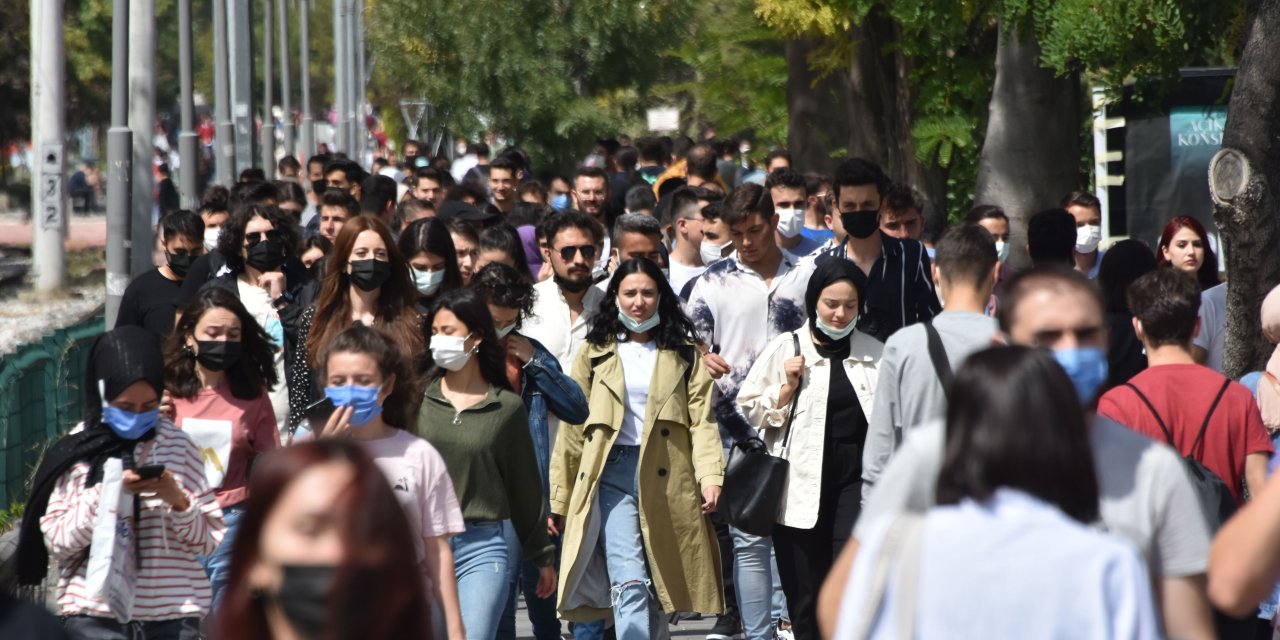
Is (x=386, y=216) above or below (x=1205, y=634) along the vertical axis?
above

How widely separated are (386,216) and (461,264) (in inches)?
118

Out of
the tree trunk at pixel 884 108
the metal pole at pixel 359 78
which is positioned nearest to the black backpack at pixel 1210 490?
the tree trunk at pixel 884 108

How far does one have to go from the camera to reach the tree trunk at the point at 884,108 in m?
15.4

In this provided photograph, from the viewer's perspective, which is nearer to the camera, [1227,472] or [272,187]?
[1227,472]

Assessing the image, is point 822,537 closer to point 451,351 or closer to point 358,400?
point 451,351

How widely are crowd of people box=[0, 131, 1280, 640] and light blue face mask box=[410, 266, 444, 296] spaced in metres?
0.01

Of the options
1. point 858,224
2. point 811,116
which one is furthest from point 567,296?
point 811,116

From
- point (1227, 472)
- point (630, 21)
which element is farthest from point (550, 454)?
point (630, 21)

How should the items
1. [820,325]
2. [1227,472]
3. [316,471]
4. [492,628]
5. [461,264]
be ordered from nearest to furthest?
1. [316,471]
2. [1227,472]
3. [492,628]
4. [820,325]
5. [461,264]

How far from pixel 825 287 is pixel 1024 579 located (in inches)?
171

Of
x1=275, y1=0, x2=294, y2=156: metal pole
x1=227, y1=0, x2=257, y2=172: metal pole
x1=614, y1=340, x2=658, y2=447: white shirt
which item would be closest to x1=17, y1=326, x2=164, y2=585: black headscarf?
x1=614, y1=340, x2=658, y2=447: white shirt

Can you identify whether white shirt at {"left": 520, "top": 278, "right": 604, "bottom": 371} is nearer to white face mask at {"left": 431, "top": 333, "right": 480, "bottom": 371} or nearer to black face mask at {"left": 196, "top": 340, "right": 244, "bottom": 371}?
white face mask at {"left": 431, "top": 333, "right": 480, "bottom": 371}

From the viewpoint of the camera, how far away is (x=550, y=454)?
8.11 metres

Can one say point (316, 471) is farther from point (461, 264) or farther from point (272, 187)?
point (272, 187)
